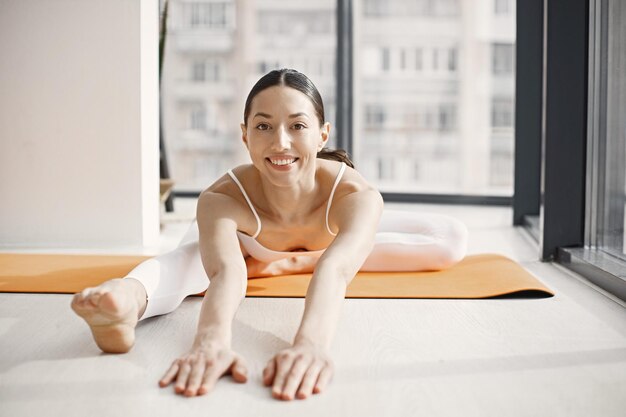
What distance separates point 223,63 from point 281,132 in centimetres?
377

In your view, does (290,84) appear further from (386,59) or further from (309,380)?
(386,59)

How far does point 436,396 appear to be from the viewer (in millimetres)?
1417

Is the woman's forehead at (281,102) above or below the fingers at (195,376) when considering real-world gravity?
above

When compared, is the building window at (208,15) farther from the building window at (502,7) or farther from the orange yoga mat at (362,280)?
the orange yoga mat at (362,280)

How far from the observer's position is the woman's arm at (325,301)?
1.44 meters

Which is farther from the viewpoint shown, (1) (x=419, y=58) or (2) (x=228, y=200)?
(1) (x=419, y=58)

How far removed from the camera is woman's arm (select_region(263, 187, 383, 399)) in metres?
1.44

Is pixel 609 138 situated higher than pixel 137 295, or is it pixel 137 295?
pixel 609 138

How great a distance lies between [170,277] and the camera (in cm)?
208

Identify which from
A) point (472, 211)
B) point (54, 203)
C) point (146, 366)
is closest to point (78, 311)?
point (146, 366)

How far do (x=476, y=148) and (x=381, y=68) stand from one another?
86 cm

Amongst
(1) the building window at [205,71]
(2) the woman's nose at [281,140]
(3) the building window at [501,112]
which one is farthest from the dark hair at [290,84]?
(1) the building window at [205,71]

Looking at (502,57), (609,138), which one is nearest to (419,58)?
(502,57)

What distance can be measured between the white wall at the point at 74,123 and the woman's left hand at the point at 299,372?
6.77ft
